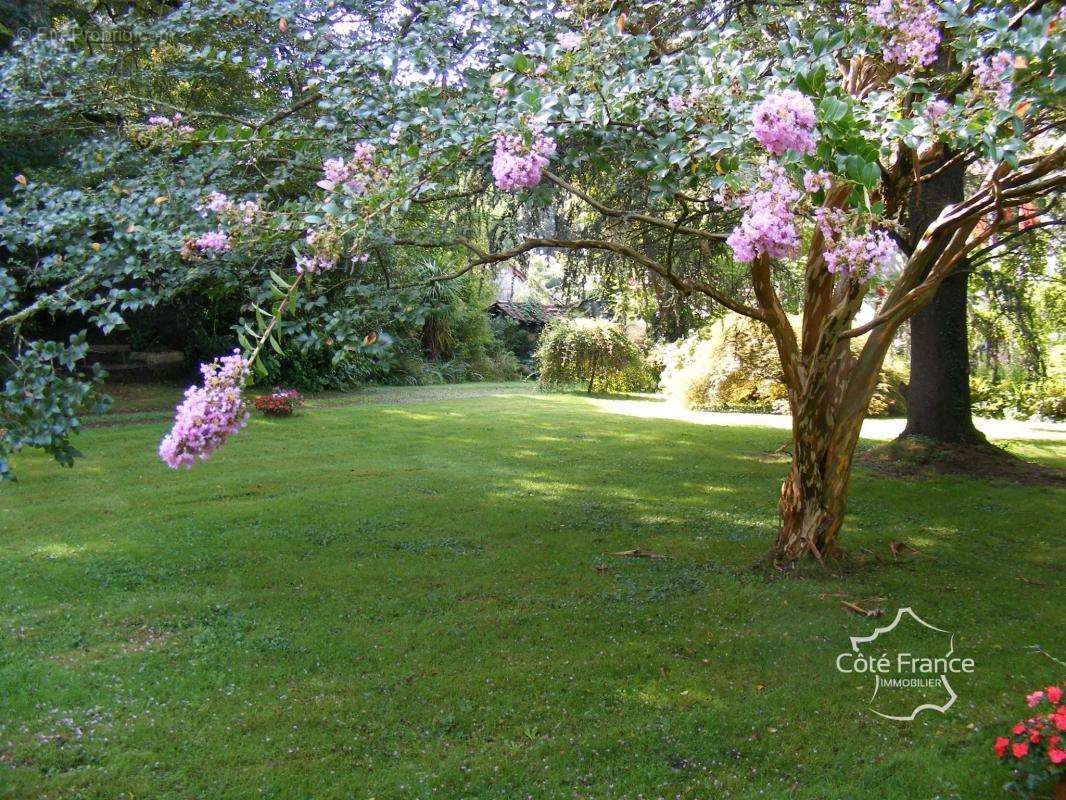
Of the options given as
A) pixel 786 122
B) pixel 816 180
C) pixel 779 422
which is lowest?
pixel 779 422

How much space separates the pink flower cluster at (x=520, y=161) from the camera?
10.7 feet

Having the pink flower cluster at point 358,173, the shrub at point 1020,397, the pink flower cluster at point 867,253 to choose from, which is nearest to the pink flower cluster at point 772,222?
the pink flower cluster at point 867,253

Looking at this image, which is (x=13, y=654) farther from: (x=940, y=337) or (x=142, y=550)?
(x=940, y=337)

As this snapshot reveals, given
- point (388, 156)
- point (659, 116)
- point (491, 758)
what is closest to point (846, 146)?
point (659, 116)

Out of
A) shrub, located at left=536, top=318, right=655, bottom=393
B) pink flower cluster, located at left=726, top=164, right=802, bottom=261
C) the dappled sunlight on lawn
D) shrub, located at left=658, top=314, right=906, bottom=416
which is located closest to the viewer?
pink flower cluster, located at left=726, top=164, right=802, bottom=261

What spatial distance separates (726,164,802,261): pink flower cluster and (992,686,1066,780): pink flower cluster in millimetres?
1942

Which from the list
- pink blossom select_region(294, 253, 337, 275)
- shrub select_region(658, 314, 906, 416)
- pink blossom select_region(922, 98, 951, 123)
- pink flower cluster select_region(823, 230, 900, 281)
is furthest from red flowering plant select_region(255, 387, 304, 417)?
pink blossom select_region(922, 98, 951, 123)

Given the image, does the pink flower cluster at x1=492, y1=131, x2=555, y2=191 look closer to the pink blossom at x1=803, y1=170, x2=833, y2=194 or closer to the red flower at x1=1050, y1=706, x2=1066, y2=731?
the pink blossom at x1=803, y1=170, x2=833, y2=194

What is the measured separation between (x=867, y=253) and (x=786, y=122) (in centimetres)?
56

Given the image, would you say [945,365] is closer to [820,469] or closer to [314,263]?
[820,469]

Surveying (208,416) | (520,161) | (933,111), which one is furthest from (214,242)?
(933,111)

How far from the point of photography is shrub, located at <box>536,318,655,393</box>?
18547 millimetres

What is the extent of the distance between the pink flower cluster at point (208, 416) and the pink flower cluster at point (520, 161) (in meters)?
1.31

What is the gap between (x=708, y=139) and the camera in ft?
11.5
